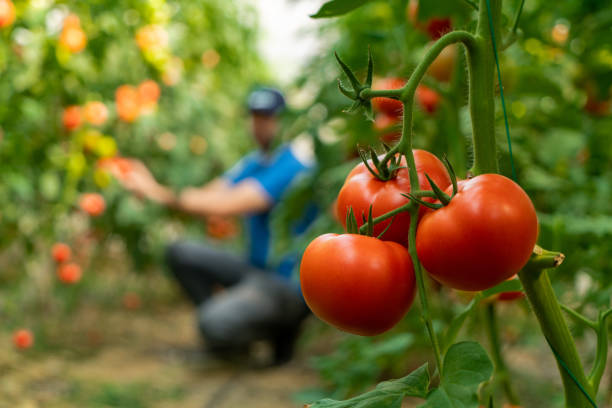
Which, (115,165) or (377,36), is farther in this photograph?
(115,165)

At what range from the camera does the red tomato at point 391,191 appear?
42cm

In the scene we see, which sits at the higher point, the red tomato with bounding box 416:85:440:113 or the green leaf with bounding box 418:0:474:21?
the green leaf with bounding box 418:0:474:21

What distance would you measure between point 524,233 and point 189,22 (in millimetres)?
2367

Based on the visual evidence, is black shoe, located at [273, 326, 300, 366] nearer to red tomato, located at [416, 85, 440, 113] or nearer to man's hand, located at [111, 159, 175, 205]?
man's hand, located at [111, 159, 175, 205]

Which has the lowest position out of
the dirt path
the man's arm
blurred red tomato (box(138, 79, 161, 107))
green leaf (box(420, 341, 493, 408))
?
the dirt path

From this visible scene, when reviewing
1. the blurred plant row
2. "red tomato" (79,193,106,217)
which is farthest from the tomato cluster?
"red tomato" (79,193,106,217)

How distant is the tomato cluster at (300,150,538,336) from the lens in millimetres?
367

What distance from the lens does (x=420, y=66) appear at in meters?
0.37

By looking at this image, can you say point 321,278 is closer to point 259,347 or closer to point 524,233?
point 524,233

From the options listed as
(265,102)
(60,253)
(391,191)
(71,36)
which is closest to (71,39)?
(71,36)

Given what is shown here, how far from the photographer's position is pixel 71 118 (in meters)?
1.82

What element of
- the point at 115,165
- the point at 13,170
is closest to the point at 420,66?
the point at 13,170

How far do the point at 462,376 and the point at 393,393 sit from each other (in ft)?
0.17

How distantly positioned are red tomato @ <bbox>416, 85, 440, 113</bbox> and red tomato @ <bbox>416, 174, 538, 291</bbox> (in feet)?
2.68
